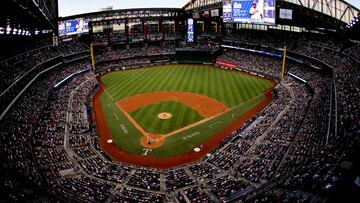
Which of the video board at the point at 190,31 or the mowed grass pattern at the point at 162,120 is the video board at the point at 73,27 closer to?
the video board at the point at 190,31

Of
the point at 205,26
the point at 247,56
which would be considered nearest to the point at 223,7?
the point at 247,56

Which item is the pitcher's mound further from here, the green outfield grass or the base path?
the base path

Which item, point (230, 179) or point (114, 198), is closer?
point (114, 198)

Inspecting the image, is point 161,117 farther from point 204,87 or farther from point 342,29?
point 342,29

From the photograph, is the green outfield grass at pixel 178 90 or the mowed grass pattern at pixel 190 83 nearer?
the green outfield grass at pixel 178 90

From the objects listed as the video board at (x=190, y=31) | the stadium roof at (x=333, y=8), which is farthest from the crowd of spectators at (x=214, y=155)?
the video board at (x=190, y=31)

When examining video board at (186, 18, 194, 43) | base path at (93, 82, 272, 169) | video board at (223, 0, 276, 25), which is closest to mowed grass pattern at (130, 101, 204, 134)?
base path at (93, 82, 272, 169)

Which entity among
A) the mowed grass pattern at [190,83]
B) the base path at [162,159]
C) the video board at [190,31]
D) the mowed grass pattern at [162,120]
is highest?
the video board at [190,31]

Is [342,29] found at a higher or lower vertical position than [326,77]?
higher
